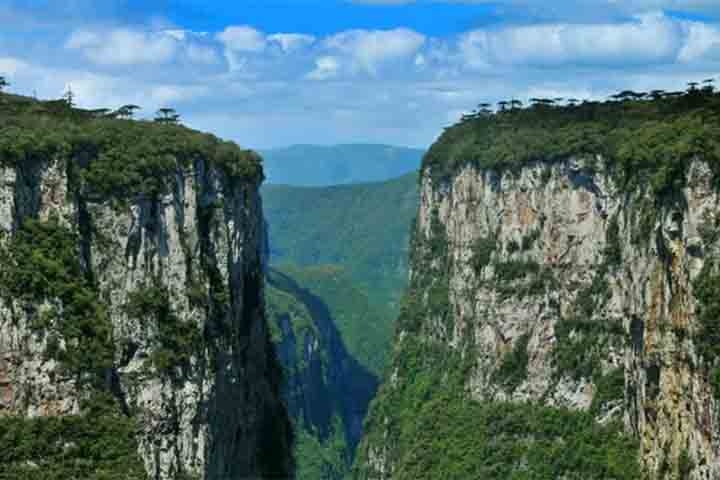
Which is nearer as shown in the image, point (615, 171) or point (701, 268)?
point (701, 268)

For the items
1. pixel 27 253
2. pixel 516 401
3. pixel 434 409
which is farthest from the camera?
pixel 434 409

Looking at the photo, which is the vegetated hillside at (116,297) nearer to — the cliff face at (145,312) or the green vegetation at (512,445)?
the cliff face at (145,312)

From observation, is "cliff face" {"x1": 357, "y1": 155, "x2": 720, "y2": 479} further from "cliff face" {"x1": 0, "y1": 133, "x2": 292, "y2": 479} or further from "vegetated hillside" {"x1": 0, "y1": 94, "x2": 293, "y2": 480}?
"vegetated hillside" {"x1": 0, "y1": 94, "x2": 293, "y2": 480}

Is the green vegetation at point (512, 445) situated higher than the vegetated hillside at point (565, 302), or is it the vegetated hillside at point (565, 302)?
the vegetated hillside at point (565, 302)

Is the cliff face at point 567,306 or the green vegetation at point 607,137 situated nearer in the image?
the cliff face at point 567,306

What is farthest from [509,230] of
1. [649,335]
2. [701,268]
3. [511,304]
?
[701,268]

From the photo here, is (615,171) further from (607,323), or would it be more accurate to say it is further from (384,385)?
(384,385)

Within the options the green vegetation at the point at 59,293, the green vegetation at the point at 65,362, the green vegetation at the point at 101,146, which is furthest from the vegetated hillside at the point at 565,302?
the green vegetation at the point at 59,293
